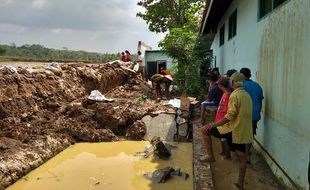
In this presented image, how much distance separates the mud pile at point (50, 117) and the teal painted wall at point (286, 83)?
5.53 m

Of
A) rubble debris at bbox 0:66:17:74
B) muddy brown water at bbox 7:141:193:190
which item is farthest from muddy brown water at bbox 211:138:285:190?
rubble debris at bbox 0:66:17:74

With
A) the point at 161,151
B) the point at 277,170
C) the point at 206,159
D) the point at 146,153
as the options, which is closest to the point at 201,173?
the point at 206,159

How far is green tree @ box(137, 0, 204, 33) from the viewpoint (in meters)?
29.8

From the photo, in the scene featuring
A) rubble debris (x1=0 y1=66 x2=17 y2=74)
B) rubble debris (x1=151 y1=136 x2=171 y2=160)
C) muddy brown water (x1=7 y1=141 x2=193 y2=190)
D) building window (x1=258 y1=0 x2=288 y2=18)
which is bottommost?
muddy brown water (x1=7 y1=141 x2=193 y2=190)

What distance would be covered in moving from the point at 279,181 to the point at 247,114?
139 cm

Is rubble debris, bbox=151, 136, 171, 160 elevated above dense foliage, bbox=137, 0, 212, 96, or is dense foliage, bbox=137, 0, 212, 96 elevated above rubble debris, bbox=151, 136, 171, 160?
dense foliage, bbox=137, 0, 212, 96

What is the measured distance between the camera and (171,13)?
30.0 meters

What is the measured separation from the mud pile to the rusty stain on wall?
18.8 feet

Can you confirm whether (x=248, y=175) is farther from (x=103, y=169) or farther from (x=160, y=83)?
(x=160, y=83)

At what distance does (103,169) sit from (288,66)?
5278 millimetres

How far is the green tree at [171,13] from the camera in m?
29.8

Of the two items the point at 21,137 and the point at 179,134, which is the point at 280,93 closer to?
the point at 179,134

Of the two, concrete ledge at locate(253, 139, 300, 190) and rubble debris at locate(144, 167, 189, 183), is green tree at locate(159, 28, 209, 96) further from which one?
concrete ledge at locate(253, 139, 300, 190)

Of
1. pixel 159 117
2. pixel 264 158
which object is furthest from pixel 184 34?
pixel 264 158
